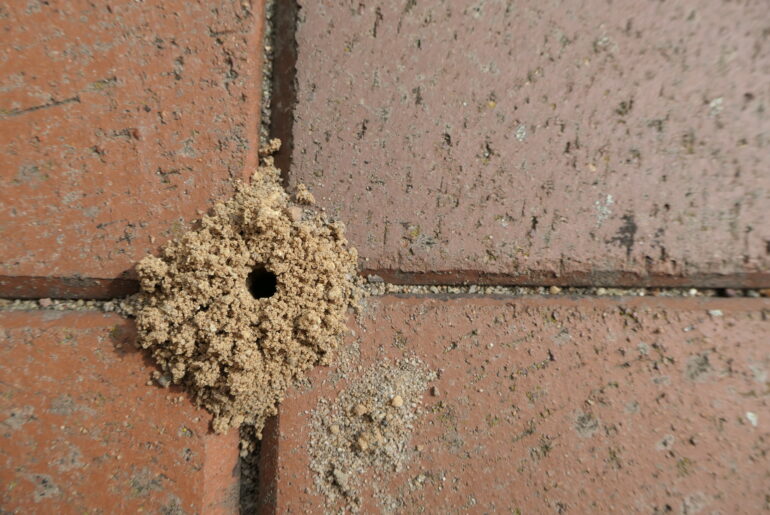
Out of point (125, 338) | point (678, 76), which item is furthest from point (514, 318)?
point (125, 338)

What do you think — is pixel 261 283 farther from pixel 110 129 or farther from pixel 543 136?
pixel 543 136

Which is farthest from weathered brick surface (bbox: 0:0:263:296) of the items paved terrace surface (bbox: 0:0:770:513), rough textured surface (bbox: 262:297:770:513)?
rough textured surface (bbox: 262:297:770:513)

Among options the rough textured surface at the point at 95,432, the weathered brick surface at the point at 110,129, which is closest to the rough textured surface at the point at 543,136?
the weathered brick surface at the point at 110,129

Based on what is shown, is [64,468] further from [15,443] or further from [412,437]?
[412,437]

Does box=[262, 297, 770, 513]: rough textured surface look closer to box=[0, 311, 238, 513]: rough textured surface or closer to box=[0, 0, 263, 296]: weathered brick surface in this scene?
box=[0, 311, 238, 513]: rough textured surface

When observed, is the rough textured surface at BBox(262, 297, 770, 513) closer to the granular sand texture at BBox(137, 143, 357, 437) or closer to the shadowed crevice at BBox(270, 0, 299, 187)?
the granular sand texture at BBox(137, 143, 357, 437)

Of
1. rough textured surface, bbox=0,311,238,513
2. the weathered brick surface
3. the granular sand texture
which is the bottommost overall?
rough textured surface, bbox=0,311,238,513

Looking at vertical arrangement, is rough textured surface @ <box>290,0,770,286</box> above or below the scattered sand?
above
